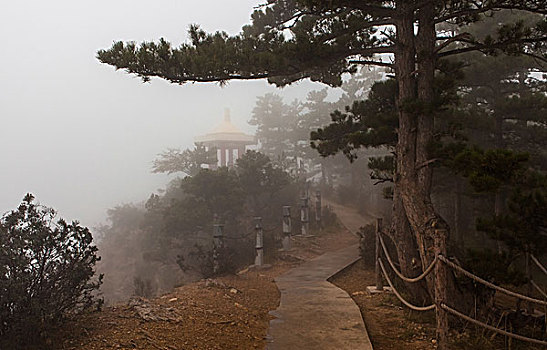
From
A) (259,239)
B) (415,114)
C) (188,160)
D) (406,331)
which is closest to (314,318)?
(406,331)

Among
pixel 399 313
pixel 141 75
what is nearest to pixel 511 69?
pixel 399 313

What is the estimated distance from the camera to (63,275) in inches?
201

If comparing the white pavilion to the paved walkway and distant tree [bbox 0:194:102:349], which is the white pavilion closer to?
the paved walkway

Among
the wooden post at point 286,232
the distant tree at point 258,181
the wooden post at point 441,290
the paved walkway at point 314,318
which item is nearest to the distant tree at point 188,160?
the distant tree at point 258,181

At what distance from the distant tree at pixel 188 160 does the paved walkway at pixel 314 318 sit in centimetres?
1730

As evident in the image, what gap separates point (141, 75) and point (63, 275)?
348 cm

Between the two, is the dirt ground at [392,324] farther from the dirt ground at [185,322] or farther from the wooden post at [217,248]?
the wooden post at [217,248]

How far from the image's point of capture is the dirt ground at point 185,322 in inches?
176

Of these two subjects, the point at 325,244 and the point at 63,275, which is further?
the point at 325,244

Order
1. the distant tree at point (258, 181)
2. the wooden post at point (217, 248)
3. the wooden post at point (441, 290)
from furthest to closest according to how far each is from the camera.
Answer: the distant tree at point (258, 181) < the wooden post at point (217, 248) < the wooden post at point (441, 290)

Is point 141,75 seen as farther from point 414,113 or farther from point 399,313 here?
point 399,313

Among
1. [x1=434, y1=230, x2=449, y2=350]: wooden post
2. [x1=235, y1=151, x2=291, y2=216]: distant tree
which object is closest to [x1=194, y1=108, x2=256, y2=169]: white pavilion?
[x1=235, y1=151, x2=291, y2=216]: distant tree

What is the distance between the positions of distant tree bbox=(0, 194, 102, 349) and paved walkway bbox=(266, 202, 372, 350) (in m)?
2.49

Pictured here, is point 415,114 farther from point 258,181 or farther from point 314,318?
point 258,181
